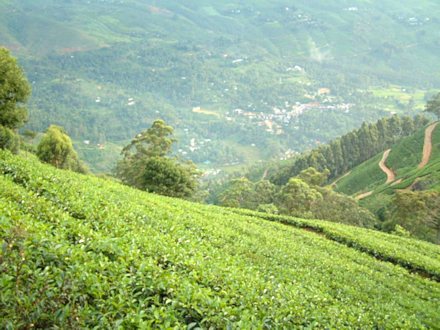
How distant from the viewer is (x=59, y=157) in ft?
152

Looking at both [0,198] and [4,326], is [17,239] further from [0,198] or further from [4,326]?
[0,198]

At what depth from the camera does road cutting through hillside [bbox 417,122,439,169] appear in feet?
273

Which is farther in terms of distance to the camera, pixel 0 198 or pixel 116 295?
pixel 0 198

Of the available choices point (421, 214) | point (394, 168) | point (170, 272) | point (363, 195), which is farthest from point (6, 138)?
point (394, 168)

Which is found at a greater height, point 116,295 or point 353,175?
point 116,295

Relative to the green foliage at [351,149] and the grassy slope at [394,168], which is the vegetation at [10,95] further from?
the green foliage at [351,149]

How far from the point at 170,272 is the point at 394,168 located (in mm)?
88782

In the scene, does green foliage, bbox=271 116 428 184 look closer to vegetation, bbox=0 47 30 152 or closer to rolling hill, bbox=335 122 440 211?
rolling hill, bbox=335 122 440 211

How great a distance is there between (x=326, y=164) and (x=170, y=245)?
313 feet

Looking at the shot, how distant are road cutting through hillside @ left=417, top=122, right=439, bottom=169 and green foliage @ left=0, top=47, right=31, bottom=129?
73.9 m

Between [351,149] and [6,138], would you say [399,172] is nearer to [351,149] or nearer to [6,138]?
[351,149]

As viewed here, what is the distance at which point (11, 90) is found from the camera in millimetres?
33844

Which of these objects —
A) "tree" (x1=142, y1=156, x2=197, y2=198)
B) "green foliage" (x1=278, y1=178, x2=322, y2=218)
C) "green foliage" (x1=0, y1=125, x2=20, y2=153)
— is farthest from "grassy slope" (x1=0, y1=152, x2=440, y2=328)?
"green foliage" (x1=278, y1=178, x2=322, y2=218)

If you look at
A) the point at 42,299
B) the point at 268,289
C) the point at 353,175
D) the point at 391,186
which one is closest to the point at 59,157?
the point at 268,289
